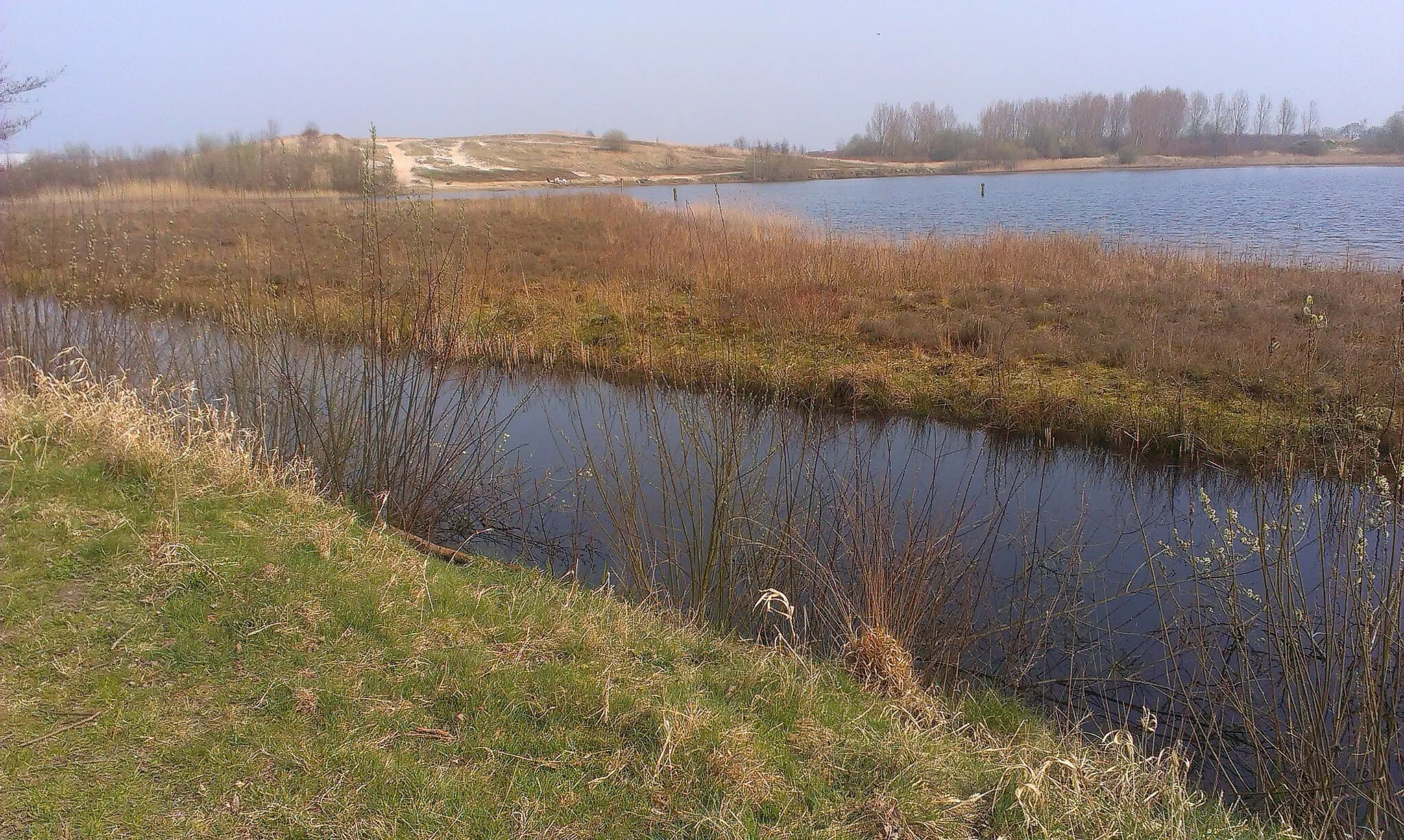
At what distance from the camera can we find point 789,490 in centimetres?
610

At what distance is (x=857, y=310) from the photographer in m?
11.8

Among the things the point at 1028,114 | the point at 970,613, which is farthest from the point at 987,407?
the point at 1028,114

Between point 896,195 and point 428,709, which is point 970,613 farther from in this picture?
point 896,195

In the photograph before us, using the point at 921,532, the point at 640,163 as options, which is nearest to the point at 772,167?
the point at 640,163

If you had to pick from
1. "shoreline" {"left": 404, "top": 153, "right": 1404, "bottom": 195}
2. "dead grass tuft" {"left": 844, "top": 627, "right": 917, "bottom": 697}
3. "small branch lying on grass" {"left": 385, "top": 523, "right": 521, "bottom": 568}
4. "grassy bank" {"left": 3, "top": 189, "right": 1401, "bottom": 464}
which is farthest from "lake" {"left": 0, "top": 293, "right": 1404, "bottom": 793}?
"shoreline" {"left": 404, "top": 153, "right": 1404, "bottom": 195}

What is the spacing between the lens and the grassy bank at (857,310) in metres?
7.48

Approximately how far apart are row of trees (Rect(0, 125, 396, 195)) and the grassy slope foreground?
10.8m

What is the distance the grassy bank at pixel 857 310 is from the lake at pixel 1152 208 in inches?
87.3

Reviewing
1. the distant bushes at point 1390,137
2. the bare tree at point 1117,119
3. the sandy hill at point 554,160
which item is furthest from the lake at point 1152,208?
the bare tree at point 1117,119

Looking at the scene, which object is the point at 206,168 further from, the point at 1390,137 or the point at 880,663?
the point at 1390,137

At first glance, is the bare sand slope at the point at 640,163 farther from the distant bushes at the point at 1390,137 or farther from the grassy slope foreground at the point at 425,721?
the grassy slope foreground at the point at 425,721

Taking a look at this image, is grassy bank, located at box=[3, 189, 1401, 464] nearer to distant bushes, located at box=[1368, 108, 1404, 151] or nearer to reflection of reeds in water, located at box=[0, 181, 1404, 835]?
reflection of reeds in water, located at box=[0, 181, 1404, 835]

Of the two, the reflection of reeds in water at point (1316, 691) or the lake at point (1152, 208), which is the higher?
the lake at point (1152, 208)

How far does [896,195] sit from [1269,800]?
35768mm
